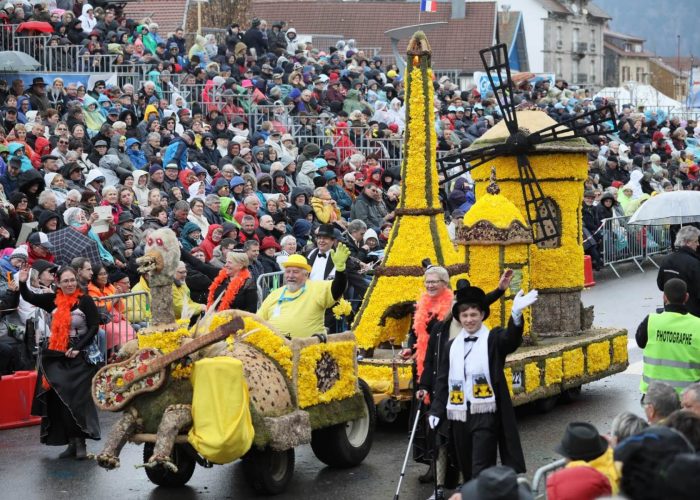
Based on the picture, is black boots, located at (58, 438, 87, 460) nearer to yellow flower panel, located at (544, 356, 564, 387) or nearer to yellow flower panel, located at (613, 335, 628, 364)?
yellow flower panel, located at (544, 356, 564, 387)

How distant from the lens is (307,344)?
40.2 ft

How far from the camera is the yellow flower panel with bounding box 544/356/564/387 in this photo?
600 inches

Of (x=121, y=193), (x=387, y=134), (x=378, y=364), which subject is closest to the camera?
(x=378, y=364)

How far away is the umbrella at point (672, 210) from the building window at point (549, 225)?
2.72m

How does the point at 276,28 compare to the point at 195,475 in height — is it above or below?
above

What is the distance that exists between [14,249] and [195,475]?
5085 mm

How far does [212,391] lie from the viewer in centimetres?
1110

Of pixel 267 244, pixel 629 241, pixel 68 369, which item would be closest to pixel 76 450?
pixel 68 369

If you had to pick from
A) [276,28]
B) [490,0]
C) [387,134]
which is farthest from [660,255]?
[490,0]

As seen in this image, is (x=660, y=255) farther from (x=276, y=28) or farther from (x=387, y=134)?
(x=276, y=28)

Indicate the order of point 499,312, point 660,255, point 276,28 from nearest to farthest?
point 499,312, point 660,255, point 276,28

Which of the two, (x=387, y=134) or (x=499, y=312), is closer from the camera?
(x=499, y=312)

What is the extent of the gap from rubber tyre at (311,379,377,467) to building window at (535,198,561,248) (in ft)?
14.8

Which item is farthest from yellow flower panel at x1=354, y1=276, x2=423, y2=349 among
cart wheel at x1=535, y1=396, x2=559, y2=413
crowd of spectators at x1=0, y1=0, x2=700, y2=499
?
cart wheel at x1=535, y1=396, x2=559, y2=413
